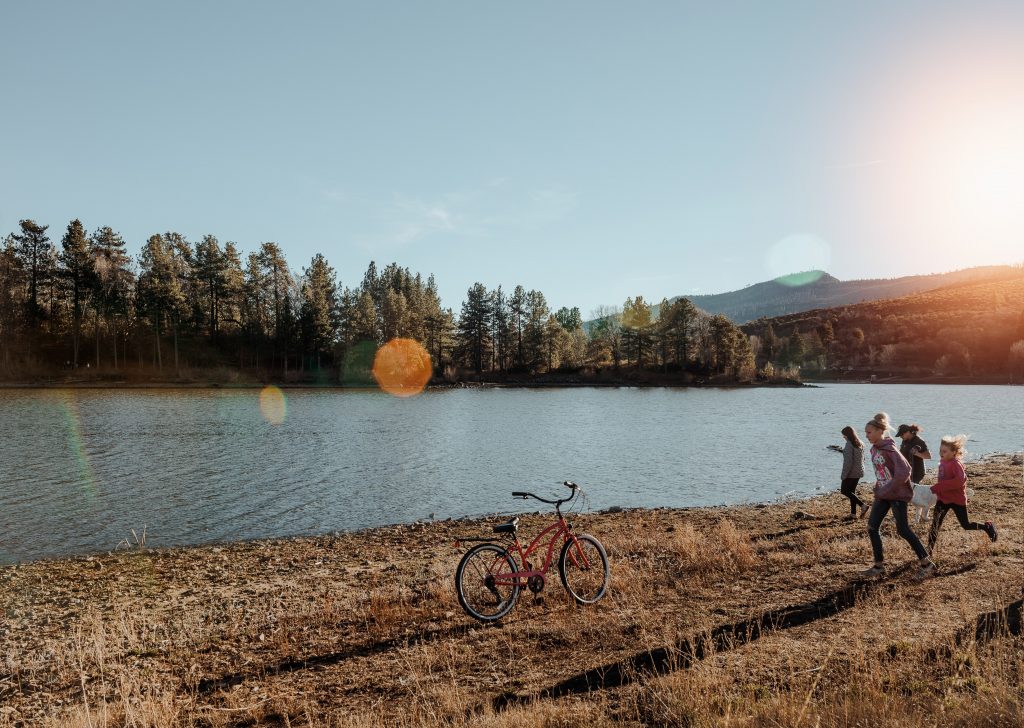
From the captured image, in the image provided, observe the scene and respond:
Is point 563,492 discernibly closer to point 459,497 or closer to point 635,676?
point 459,497

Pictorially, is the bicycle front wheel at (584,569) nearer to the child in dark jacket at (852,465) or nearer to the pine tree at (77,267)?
the child in dark jacket at (852,465)

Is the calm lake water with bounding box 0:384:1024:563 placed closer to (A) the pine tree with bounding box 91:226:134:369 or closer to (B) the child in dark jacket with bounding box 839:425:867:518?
(B) the child in dark jacket with bounding box 839:425:867:518

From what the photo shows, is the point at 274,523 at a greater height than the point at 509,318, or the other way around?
the point at 509,318

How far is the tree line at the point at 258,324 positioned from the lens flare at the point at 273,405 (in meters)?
13.2

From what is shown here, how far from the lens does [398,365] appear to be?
3927 inches

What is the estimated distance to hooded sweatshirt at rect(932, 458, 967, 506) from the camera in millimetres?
10297

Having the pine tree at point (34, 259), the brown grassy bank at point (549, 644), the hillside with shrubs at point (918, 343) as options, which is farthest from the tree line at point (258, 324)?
the brown grassy bank at point (549, 644)

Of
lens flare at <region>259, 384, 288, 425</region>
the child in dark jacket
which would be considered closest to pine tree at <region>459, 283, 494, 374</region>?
lens flare at <region>259, 384, 288, 425</region>

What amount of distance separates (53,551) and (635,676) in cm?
1614

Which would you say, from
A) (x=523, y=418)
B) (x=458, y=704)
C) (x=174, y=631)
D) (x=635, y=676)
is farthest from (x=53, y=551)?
(x=523, y=418)

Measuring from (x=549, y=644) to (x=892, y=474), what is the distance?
6.03 meters

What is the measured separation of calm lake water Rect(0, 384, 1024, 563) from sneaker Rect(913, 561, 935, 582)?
1212cm

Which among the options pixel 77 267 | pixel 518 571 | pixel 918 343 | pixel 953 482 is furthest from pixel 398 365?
pixel 918 343

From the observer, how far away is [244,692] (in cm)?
686
